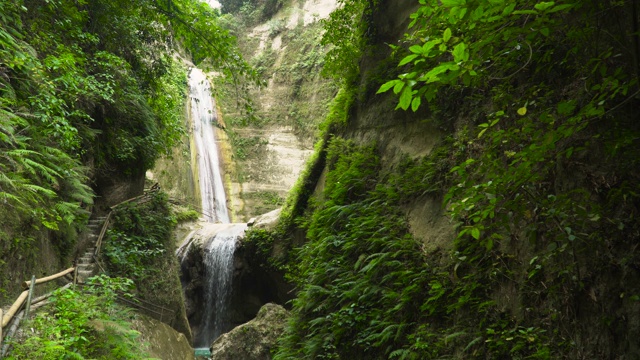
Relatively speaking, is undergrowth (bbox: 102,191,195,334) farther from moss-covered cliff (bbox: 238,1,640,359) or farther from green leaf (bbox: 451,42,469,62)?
green leaf (bbox: 451,42,469,62)

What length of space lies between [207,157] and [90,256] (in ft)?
54.3

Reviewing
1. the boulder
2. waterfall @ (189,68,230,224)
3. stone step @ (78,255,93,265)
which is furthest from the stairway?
waterfall @ (189,68,230,224)

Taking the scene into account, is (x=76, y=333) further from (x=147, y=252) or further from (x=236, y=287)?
(x=236, y=287)

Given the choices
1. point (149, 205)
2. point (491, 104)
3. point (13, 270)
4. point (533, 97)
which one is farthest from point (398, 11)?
point (149, 205)

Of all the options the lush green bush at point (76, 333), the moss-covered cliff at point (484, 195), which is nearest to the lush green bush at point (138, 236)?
the lush green bush at point (76, 333)

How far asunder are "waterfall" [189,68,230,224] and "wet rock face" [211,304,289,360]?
14706 mm

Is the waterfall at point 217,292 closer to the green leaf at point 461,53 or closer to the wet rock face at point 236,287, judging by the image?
the wet rock face at point 236,287

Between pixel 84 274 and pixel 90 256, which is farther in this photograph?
pixel 90 256

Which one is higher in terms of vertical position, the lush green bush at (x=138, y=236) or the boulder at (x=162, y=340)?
the lush green bush at (x=138, y=236)

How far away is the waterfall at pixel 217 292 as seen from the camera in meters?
16.8

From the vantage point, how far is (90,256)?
10742mm

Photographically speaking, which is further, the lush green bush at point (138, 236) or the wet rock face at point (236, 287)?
the wet rock face at point (236, 287)

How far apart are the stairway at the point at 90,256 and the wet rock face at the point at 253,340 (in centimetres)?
330

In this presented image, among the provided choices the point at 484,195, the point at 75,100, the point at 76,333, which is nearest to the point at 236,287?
the point at 75,100
